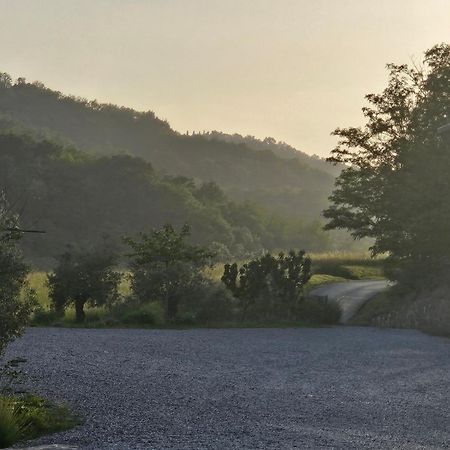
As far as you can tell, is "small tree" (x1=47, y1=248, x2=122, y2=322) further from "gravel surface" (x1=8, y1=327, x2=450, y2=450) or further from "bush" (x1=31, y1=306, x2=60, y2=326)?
"gravel surface" (x1=8, y1=327, x2=450, y2=450)

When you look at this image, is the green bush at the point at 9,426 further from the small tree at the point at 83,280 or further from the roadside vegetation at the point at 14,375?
the small tree at the point at 83,280

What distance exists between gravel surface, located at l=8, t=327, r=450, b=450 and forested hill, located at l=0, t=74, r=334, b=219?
106 metres

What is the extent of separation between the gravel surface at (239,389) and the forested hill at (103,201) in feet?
160

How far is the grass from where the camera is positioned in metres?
7.87

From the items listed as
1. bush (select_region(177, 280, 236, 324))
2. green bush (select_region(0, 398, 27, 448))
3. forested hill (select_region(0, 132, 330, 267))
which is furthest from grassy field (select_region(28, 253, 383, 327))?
forested hill (select_region(0, 132, 330, 267))

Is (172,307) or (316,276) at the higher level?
(316,276)

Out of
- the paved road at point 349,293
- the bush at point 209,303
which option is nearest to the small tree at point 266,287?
the bush at point 209,303

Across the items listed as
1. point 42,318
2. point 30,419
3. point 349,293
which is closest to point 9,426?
point 30,419

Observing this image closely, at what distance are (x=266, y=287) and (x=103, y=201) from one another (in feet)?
183

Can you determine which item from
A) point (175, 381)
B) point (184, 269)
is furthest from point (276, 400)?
point (184, 269)

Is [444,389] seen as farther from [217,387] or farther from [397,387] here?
[217,387]

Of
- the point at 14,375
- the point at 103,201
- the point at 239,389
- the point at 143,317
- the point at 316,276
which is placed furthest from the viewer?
the point at 103,201

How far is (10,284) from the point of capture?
33.0 feet

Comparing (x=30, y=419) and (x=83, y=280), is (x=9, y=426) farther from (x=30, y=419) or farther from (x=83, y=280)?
(x=83, y=280)
